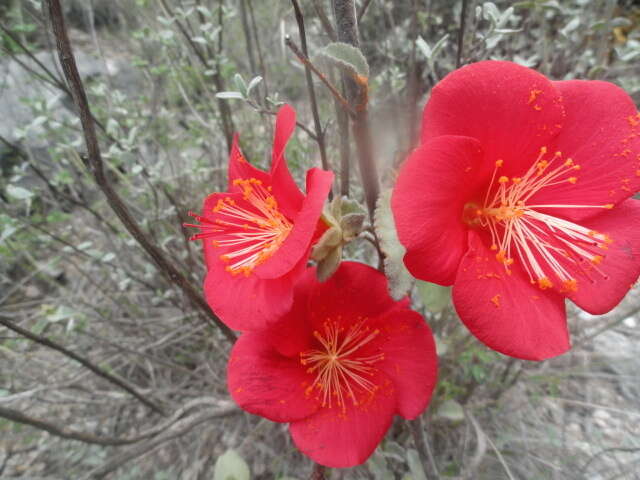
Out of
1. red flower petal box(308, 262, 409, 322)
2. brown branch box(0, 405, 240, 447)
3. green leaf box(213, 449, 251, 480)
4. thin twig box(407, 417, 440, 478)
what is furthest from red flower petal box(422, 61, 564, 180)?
brown branch box(0, 405, 240, 447)

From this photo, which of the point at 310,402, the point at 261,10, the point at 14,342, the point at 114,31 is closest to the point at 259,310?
the point at 310,402

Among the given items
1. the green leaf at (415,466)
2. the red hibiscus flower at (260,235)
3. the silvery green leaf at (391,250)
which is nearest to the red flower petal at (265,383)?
the red hibiscus flower at (260,235)

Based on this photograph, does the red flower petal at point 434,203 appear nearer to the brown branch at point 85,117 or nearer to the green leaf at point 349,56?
the green leaf at point 349,56

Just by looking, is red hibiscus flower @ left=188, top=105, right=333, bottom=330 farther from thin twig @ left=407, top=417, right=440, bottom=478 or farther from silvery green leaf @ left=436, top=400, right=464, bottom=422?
silvery green leaf @ left=436, top=400, right=464, bottom=422

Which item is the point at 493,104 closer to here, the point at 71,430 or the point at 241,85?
the point at 241,85

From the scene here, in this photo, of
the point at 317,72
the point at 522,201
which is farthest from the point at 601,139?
the point at 317,72
